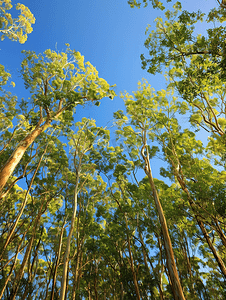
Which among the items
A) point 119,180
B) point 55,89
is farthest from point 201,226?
point 55,89

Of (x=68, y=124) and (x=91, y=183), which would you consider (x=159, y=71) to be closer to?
(x=68, y=124)

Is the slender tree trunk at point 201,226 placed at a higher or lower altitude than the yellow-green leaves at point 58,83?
lower

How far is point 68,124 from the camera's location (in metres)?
8.80

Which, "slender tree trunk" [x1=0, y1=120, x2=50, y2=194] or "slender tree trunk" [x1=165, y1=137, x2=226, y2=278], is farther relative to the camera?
"slender tree trunk" [x1=165, y1=137, x2=226, y2=278]

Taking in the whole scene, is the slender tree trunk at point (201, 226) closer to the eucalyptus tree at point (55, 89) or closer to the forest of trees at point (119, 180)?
the forest of trees at point (119, 180)

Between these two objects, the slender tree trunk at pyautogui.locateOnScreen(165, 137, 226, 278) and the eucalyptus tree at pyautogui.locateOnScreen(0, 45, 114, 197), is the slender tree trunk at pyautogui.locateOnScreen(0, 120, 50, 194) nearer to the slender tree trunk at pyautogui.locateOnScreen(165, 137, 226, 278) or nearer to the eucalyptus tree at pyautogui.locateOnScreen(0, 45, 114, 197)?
the eucalyptus tree at pyautogui.locateOnScreen(0, 45, 114, 197)

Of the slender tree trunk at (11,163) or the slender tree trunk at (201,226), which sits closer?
the slender tree trunk at (11,163)

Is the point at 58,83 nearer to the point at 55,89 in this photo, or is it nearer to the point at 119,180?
the point at 55,89

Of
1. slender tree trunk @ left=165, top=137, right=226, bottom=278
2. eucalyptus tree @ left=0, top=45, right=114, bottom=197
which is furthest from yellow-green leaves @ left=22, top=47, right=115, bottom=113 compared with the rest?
slender tree trunk @ left=165, top=137, right=226, bottom=278

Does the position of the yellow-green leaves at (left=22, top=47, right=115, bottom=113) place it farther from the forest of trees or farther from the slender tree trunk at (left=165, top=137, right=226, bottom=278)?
the slender tree trunk at (left=165, top=137, right=226, bottom=278)

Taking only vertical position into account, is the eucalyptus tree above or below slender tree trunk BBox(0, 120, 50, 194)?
above

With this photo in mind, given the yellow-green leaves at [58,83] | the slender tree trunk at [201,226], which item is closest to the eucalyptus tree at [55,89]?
the yellow-green leaves at [58,83]

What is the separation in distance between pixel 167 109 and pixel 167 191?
509 cm

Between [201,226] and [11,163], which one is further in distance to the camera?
[201,226]
